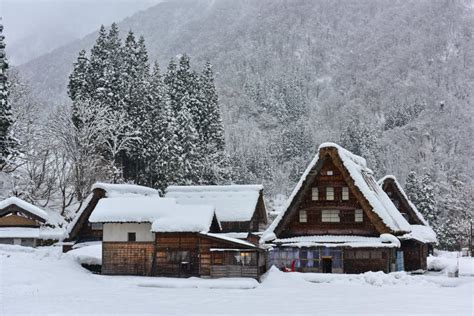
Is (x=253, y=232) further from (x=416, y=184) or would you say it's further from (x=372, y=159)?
(x=372, y=159)

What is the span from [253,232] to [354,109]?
132 m

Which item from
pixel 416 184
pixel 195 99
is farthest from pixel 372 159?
pixel 195 99

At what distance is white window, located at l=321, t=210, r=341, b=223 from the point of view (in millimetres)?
37281

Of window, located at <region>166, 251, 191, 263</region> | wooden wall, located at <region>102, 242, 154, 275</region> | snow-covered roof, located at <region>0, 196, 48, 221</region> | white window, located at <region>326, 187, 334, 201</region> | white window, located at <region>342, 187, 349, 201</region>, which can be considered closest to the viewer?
window, located at <region>166, 251, 191, 263</region>

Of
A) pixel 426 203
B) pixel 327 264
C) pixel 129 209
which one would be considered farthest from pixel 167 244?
pixel 426 203

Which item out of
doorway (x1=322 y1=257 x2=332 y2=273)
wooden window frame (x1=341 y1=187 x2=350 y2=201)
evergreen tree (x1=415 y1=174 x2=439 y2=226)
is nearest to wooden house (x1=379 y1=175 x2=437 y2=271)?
wooden window frame (x1=341 y1=187 x2=350 y2=201)

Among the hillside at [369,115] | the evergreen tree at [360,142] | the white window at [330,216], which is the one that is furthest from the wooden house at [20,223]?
the evergreen tree at [360,142]

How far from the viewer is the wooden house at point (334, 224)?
117 ft

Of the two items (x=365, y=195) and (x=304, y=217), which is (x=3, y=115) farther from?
(x=365, y=195)

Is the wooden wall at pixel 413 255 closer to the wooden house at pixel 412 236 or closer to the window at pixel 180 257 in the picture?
the wooden house at pixel 412 236

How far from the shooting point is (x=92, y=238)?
39.7 meters

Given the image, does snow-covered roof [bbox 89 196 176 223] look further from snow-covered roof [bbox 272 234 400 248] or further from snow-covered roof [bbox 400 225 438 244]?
snow-covered roof [bbox 400 225 438 244]

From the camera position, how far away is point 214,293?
26.4 metres

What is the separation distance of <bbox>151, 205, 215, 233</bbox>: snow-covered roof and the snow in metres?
5.43
